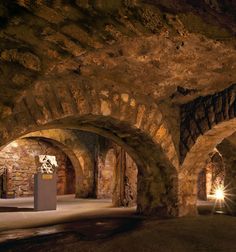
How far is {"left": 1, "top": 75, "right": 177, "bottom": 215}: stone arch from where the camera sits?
3172mm

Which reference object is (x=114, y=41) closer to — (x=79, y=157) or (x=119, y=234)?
(x=119, y=234)

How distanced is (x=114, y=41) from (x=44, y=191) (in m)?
4.28

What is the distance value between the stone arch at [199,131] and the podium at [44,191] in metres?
2.81

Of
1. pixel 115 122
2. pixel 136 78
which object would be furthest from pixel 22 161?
pixel 136 78

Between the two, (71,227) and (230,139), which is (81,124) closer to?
(71,227)

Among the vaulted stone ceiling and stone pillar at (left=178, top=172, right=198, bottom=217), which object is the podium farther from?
the vaulted stone ceiling

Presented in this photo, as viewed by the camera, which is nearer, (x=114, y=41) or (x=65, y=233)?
(x=114, y=41)

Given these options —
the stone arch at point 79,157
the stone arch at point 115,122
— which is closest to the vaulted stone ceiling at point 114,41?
the stone arch at point 115,122

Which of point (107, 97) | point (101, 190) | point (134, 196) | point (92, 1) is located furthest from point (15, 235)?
point (101, 190)

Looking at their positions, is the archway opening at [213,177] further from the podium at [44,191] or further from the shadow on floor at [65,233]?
the shadow on floor at [65,233]

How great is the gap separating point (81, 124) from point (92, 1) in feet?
8.00

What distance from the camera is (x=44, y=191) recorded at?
20.8 ft

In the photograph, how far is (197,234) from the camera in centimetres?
363

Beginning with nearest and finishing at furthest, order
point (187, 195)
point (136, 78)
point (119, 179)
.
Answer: point (136, 78)
point (187, 195)
point (119, 179)
